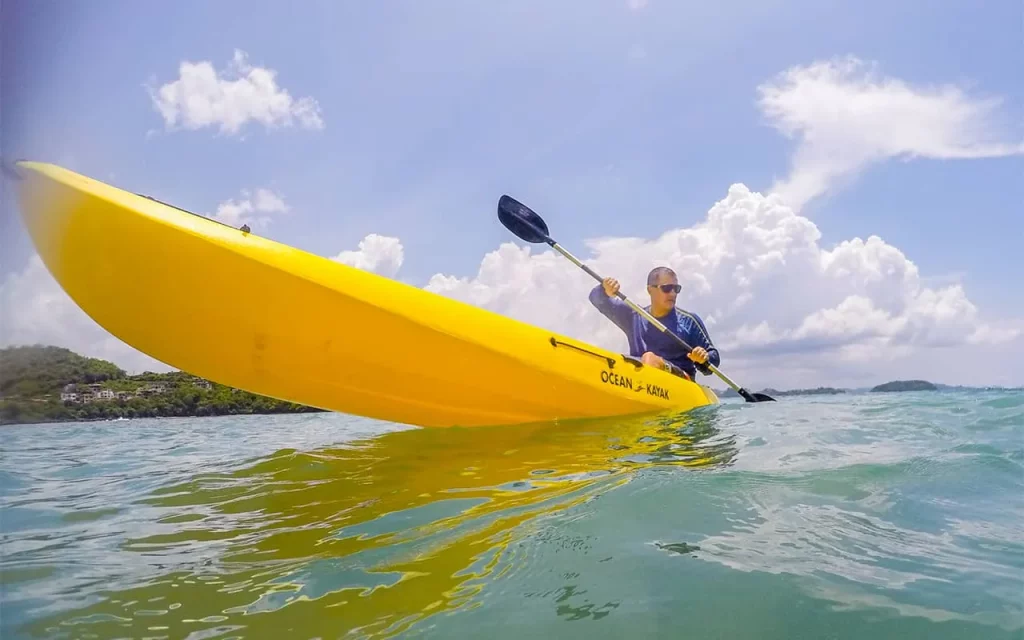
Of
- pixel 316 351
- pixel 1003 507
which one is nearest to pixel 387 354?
pixel 316 351

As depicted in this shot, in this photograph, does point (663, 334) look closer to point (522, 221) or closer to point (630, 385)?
point (630, 385)

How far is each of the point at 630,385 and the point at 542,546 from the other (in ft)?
15.1

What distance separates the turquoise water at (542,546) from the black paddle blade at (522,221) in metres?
3.97

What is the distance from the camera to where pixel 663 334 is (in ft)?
26.2

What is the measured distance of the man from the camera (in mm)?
7949

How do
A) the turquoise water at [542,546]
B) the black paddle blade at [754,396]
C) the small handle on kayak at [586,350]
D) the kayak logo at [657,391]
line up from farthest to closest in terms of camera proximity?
1. the black paddle blade at [754,396]
2. the kayak logo at [657,391]
3. the small handle on kayak at [586,350]
4. the turquoise water at [542,546]

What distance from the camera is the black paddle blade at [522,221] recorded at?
756 cm

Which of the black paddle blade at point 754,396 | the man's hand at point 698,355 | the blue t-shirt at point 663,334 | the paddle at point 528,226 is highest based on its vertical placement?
the paddle at point 528,226

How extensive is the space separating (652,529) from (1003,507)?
5.72ft

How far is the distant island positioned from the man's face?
470 centimetres

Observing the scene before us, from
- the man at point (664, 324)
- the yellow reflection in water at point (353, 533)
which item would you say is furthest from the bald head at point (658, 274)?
the yellow reflection in water at point (353, 533)

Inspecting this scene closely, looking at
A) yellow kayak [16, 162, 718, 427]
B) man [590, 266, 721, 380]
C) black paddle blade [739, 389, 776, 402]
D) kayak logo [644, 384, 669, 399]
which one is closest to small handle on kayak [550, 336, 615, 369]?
yellow kayak [16, 162, 718, 427]

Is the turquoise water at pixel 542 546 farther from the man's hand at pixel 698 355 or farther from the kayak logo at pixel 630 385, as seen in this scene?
the man's hand at pixel 698 355

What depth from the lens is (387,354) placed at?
4836 mm
